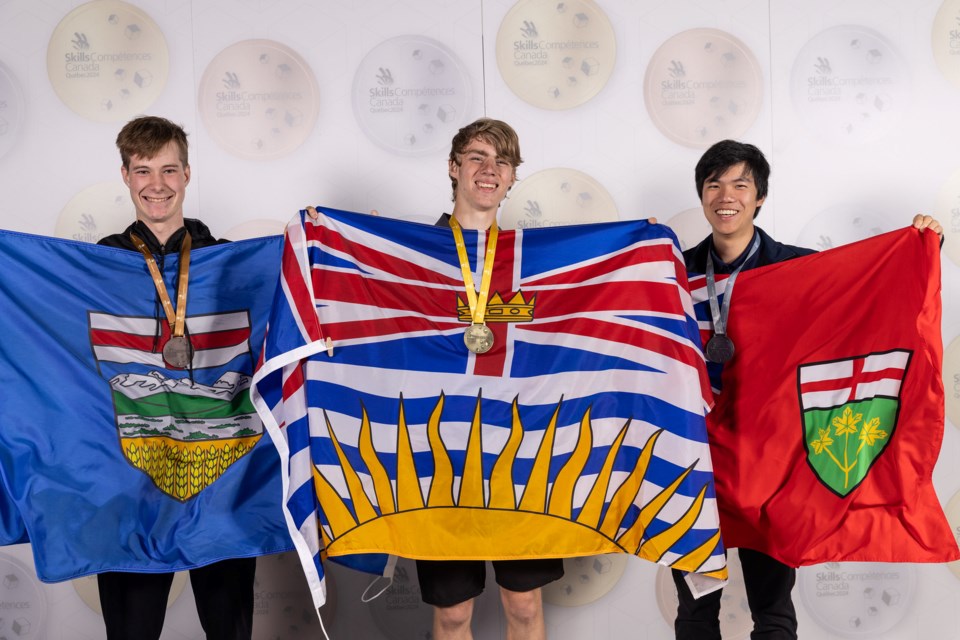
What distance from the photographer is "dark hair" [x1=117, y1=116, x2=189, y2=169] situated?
7.22ft

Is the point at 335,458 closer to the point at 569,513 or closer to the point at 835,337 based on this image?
the point at 569,513

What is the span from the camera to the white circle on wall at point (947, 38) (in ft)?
10.2

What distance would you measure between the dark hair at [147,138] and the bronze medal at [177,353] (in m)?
0.48

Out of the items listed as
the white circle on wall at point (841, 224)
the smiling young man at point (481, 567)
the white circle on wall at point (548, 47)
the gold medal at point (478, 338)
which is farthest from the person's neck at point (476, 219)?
the white circle on wall at point (841, 224)

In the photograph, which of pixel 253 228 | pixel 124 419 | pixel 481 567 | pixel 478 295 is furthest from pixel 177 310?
pixel 481 567

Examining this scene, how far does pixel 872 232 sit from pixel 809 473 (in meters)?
1.30

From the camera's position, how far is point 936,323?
2160 mm

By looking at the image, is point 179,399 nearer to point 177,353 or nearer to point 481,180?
point 177,353

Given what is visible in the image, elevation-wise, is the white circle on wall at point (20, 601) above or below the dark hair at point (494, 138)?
below

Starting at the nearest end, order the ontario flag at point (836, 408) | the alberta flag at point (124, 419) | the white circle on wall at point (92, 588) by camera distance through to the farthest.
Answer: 1. the alberta flag at point (124, 419)
2. the ontario flag at point (836, 408)
3. the white circle on wall at point (92, 588)

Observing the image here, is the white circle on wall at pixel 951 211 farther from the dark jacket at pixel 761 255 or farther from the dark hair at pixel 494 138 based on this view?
the dark hair at pixel 494 138

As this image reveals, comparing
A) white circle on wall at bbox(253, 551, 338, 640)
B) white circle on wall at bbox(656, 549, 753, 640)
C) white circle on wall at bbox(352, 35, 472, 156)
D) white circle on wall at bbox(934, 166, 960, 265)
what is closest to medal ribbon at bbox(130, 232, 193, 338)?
white circle on wall at bbox(352, 35, 472, 156)

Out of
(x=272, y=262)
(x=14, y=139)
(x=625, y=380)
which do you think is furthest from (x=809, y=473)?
(x=14, y=139)

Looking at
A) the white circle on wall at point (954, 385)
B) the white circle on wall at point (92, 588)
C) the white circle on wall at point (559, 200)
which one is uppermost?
the white circle on wall at point (559, 200)
